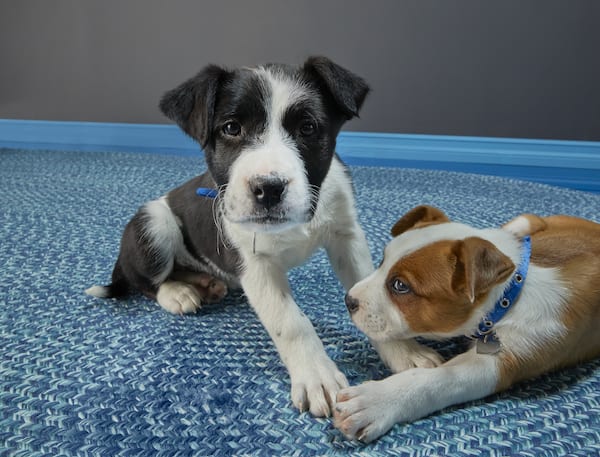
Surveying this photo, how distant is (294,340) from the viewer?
1.67m

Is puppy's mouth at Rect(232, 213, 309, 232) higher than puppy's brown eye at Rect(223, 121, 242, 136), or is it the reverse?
puppy's brown eye at Rect(223, 121, 242, 136)

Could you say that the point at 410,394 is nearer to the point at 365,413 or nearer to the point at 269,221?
the point at 365,413

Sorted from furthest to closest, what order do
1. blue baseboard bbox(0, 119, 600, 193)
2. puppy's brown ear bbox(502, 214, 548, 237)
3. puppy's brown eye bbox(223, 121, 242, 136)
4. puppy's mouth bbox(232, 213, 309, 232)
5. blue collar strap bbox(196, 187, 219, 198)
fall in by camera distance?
blue baseboard bbox(0, 119, 600, 193) → blue collar strap bbox(196, 187, 219, 198) → puppy's brown ear bbox(502, 214, 548, 237) → puppy's brown eye bbox(223, 121, 242, 136) → puppy's mouth bbox(232, 213, 309, 232)

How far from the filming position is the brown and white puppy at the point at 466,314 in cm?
139

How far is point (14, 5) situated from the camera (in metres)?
5.50

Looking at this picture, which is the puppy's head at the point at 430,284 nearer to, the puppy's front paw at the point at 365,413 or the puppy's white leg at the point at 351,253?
the puppy's front paw at the point at 365,413

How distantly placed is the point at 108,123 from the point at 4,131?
3.76 ft

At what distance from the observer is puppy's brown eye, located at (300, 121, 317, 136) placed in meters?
1.72

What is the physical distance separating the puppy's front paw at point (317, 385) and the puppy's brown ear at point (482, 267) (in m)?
0.43

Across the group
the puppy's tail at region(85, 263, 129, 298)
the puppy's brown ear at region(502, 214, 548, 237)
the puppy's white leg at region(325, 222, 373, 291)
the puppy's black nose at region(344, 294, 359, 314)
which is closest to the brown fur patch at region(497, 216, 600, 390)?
the puppy's brown ear at region(502, 214, 548, 237)

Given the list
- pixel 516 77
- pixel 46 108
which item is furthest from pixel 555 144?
pixel 46 108

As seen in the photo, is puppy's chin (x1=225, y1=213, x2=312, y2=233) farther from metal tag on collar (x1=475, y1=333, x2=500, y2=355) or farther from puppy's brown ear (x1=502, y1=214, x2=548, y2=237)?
puppy's brown ear (x1=502, y1=214, x2=548, y2=237)

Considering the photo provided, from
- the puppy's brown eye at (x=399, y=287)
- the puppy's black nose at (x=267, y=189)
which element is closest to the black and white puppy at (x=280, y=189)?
the puppy's black nose at (x=267, y=189)

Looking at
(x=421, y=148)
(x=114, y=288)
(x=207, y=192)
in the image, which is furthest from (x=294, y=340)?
(x=421, y=148)
